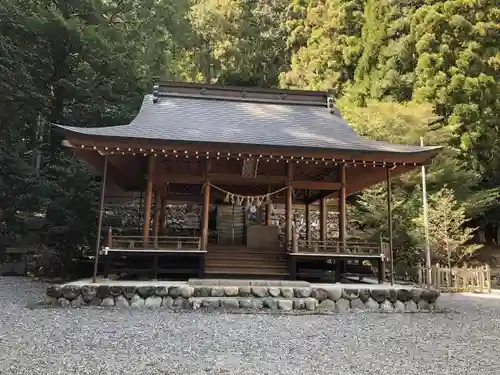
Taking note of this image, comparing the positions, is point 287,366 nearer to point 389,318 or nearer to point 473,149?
point 389,318

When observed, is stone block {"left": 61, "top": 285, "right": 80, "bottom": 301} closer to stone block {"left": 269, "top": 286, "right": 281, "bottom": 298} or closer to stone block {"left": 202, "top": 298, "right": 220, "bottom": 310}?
stone block {"left": 202, "top": 298, "right": 220, "bottom": 310}

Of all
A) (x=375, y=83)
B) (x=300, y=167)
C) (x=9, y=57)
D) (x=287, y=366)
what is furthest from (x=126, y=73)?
(x=287, y=366)

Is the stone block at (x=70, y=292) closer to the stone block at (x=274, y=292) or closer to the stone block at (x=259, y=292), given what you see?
the stone block at (x=259, y=292)

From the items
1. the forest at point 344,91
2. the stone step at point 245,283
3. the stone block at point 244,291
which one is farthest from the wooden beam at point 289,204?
the forest at point 344,91

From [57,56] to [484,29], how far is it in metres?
18.0

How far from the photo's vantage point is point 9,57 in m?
15.6

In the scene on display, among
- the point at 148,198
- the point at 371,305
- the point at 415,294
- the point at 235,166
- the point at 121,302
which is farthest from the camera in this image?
the point at 235,166

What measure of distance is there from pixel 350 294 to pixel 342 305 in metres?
0.26

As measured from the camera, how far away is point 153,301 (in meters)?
7.58

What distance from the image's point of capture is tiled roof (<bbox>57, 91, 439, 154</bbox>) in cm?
932

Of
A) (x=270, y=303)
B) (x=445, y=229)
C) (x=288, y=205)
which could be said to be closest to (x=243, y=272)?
(x=288, y=205)

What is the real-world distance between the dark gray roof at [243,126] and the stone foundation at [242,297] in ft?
10.0

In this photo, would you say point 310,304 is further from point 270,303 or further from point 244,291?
point 244,291

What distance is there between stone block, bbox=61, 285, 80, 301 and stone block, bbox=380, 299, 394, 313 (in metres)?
5.62
